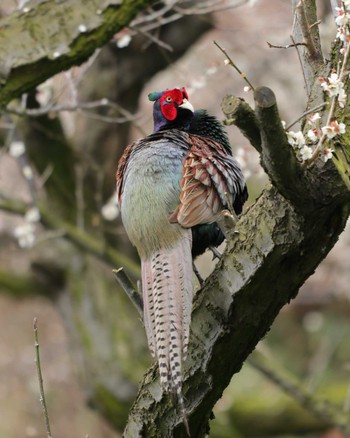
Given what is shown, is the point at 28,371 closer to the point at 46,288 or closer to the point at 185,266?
the point at 46,288

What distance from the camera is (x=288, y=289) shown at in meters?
2.64

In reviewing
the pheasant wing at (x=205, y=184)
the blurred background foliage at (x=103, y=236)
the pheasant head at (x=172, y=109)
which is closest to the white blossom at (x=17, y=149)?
the blurred background foliage at (x=103, y=236)

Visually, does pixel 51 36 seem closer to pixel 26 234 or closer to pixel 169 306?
pixel 169 306

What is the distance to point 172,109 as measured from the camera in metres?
4.29

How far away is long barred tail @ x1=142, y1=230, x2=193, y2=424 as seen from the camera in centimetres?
278

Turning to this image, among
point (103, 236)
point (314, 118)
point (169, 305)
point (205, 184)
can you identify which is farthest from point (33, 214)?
point (314, 118)

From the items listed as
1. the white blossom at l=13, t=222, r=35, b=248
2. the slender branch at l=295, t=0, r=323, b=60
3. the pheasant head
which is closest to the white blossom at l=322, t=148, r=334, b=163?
the slender branch at l=295, t=0, r=323, b=60

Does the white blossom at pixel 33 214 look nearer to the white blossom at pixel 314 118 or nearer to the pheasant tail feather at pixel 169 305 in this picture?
the pheasant tail feather at pixel 169 305

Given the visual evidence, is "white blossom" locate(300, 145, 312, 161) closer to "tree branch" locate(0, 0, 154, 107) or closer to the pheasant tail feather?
the pheasant tail feather

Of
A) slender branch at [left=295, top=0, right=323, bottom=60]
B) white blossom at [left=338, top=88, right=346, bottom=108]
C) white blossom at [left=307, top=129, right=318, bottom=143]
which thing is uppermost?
slender branch at [left=295, top=0, right=323, bottom=60]

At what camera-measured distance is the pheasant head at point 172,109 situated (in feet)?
14.1

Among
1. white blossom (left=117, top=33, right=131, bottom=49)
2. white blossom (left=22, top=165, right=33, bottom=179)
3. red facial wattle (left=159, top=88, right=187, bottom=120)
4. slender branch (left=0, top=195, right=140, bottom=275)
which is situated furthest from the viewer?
slender branch (left=0, top=195, right=140, bottom=275)

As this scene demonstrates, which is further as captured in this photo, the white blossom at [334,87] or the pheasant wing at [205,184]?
the pheasant wing at [205,184]

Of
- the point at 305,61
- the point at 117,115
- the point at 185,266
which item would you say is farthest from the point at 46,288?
the point at 305,61
